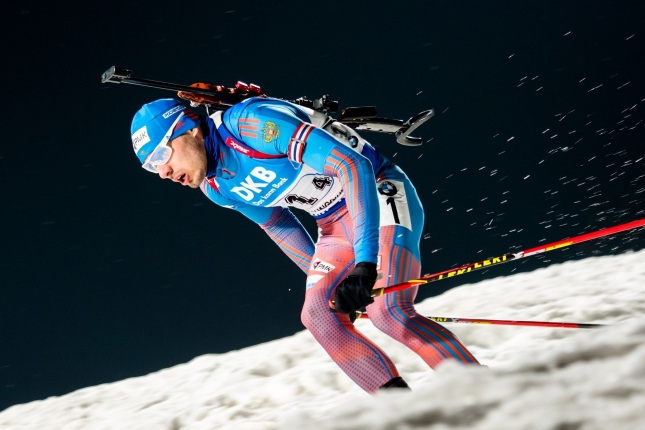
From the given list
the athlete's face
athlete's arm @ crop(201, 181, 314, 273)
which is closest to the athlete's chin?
the athlete's face

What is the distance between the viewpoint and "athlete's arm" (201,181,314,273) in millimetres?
2732

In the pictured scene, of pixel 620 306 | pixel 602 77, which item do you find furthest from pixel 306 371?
pixel 602 77

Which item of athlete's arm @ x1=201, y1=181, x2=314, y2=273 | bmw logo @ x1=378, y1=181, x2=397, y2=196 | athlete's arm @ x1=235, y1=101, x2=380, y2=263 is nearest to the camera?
athlete's arm @ x1=235, y1=101, x2=380, y2=263

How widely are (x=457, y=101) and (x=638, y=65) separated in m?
2.30

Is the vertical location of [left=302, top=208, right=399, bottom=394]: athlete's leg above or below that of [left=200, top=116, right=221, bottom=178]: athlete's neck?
below

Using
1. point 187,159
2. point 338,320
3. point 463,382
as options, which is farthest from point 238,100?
point 463,382

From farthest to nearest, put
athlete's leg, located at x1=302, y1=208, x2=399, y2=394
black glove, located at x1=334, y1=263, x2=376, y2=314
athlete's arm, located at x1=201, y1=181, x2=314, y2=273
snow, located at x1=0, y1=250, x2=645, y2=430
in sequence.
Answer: athlete's arm, located at x1=201, y1=181, x2=314, y2=273
athlete's leg, located at x1=302, y1=208, x2=399, y2=394
black glove, located at x1=334, y1=263, x2=376, y2=314
snow, located at x1=0, y1=250, x2=645, y2=430

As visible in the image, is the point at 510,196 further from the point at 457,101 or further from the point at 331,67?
the point at 331,67

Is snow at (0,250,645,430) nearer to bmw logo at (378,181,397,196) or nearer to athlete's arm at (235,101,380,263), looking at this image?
athlete's arm at (235,101,380,263)

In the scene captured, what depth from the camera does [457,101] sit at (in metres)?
5.23

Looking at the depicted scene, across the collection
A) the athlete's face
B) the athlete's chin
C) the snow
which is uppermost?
the athlete's face

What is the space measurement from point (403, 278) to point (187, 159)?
1.01 meters

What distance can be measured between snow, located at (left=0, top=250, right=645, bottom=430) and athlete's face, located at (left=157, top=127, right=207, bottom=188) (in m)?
1.11

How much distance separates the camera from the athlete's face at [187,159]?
7.70 feet
